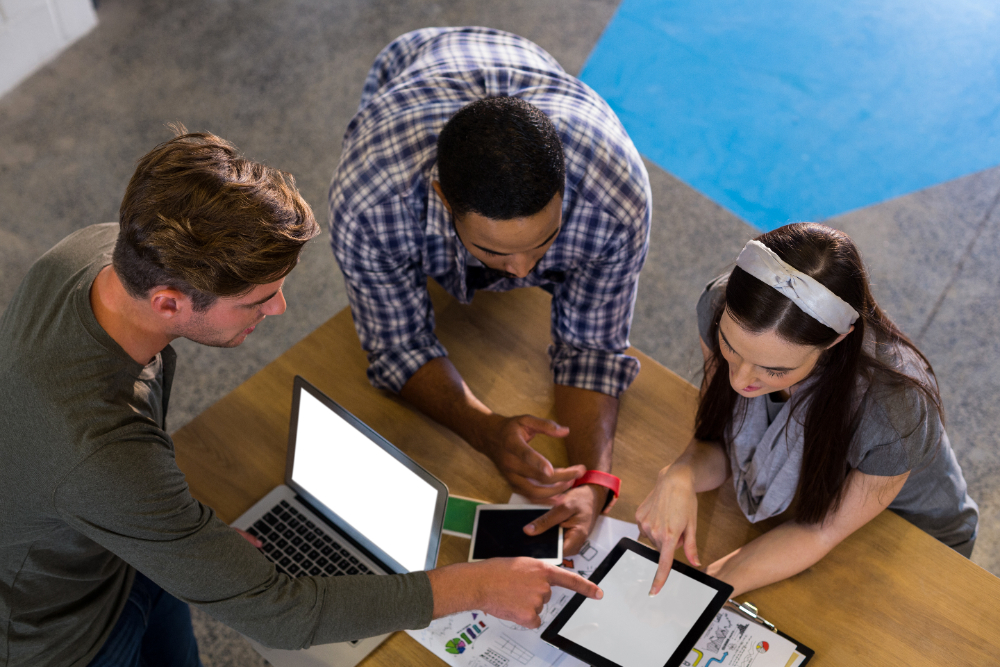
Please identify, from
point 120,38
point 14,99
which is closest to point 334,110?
point 120,38

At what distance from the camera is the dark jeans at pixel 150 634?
4.51ft

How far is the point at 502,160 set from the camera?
1333mm

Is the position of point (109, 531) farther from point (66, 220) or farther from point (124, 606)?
point (66, 220)

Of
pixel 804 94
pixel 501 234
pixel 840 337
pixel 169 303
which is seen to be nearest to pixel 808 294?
pixel 840 337

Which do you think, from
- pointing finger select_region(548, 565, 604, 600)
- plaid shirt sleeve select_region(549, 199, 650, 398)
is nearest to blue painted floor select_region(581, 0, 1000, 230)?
plaid shirt sleeve select_region(549, 199, 650, 398)

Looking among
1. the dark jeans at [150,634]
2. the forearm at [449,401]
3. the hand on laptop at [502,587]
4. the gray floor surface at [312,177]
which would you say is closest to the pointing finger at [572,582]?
the hand on laptop at [502,587]

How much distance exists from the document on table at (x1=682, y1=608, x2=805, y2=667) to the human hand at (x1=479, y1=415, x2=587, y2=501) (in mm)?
328

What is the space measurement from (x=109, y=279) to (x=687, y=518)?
0.96m

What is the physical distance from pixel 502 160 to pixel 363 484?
0.58 m

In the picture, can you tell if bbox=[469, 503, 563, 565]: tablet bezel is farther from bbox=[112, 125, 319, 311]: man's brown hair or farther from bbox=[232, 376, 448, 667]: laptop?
bbox=[112, 125, 319, 311]: man's brown hair

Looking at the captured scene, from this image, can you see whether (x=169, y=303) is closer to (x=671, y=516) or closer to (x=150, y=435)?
(x=150, y=435)

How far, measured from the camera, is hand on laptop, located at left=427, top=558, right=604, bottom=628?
1.22 meters

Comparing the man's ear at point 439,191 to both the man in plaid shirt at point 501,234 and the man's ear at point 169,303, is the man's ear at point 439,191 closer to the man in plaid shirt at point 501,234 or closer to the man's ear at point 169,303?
the man in plaid shirt at point 501,234

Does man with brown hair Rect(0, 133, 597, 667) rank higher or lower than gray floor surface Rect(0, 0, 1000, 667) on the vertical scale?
higher
